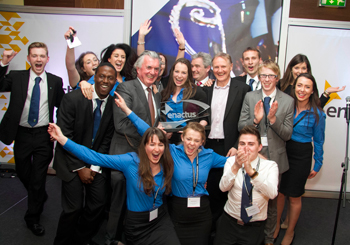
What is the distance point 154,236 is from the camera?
7.55ft

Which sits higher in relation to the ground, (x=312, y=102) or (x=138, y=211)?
(x=312, y=102)

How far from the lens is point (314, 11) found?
13.9ft

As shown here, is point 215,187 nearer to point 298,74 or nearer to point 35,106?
point 298,74

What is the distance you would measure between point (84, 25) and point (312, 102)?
3.58 meters

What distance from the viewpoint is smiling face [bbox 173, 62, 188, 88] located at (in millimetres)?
2834

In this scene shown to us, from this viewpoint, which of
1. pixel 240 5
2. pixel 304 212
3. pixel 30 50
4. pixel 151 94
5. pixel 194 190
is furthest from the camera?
pixel 240 5

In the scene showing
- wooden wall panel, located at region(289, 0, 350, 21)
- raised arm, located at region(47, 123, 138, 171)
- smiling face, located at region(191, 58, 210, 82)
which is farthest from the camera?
wooden wall panel, located at region(289, 0, 350, 21)

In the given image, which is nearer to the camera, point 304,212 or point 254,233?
point 254,233

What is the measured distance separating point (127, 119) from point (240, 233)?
141 cm

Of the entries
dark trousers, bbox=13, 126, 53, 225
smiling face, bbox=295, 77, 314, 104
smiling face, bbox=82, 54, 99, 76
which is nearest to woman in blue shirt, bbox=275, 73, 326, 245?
smiling face, bbox=295, 77, 314, 104

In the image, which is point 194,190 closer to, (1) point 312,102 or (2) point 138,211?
(2) point 138,211

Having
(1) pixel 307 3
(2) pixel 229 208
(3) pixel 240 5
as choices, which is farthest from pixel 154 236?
(1) pixel 307 3

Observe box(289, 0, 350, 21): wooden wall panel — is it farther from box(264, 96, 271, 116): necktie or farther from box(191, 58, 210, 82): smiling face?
box(264, 96, 271, 116): necktie

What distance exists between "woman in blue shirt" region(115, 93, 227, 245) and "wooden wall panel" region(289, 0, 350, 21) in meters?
2.99
